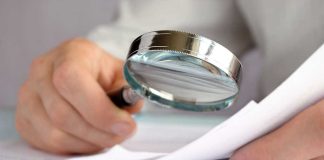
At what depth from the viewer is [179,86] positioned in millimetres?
390

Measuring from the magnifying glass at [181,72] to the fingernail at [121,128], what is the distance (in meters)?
0.02

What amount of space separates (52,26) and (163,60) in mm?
864

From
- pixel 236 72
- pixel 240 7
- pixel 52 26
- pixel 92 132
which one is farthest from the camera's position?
pixel 52 26

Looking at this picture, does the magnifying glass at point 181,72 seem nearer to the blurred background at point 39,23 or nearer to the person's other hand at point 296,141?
the person's other hand at point 296,141

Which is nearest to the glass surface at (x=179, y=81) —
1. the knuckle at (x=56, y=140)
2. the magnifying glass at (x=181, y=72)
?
the magnifying glass at (x=181, y=72)

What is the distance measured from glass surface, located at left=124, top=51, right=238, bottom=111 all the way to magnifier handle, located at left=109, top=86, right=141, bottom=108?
35 millimetres

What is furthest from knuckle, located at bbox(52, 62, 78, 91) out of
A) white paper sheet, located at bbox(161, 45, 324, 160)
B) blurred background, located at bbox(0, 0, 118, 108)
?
blurred background, located at bbox(0, 0, 118, 108)

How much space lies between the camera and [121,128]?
0.46m

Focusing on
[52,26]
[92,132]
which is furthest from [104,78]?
[52,26]

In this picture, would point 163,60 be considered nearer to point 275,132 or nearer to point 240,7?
point 275,132

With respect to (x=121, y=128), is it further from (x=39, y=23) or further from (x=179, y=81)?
(x=39, y=23)

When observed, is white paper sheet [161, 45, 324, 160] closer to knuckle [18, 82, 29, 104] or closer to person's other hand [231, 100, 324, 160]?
person's other hand [231, 100, 324, 160]

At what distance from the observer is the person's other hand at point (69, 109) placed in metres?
0.46

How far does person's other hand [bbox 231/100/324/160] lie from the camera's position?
0.32m
